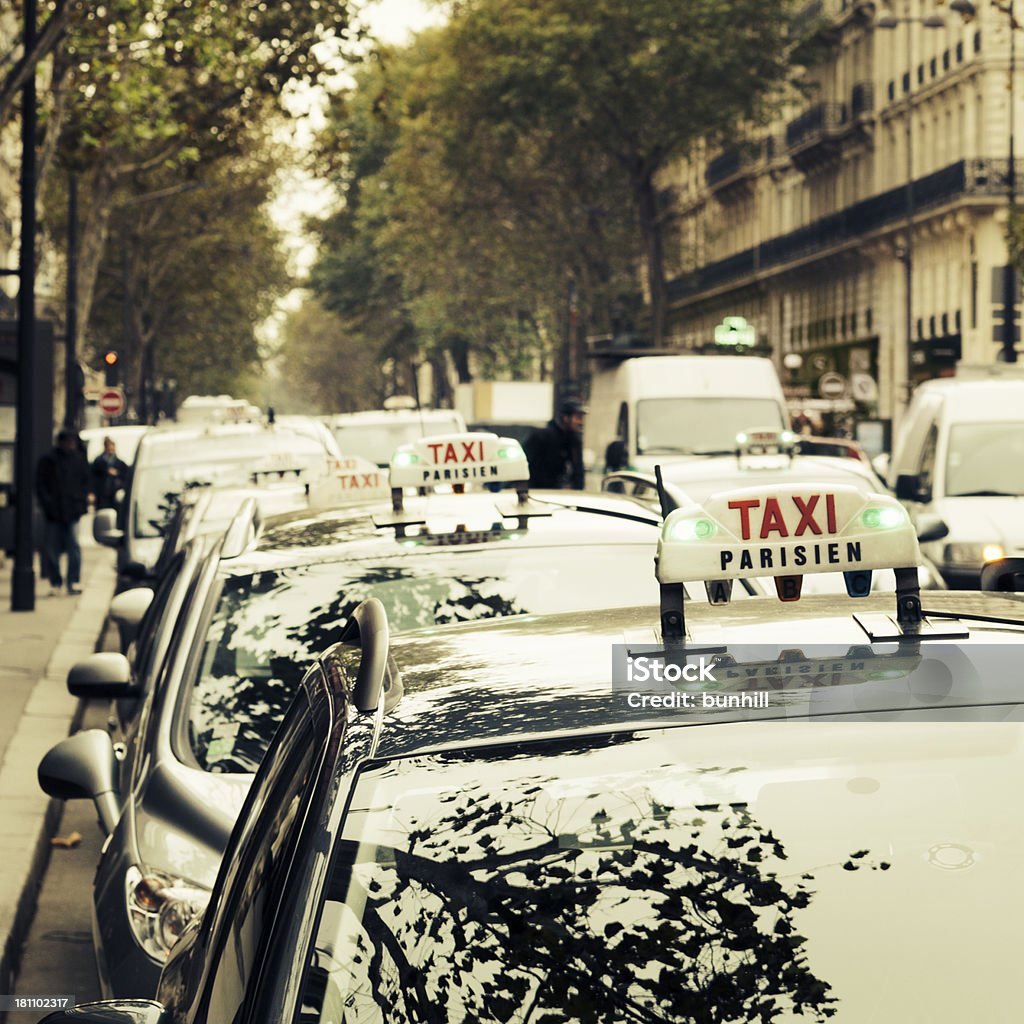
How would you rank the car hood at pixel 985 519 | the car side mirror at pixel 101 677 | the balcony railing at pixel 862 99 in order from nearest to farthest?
the car side mirror at pixel 101 677 → the car hood at pixel 985 519 → the balcony railing at pixel 862 99

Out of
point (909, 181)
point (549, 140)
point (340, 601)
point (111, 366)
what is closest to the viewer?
point (340, 601)

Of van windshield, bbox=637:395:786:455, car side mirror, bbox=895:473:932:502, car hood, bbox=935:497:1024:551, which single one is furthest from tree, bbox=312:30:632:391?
car hood, bbox=935:497:1024:551

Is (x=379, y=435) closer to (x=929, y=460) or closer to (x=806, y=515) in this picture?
(x=929, y=460)

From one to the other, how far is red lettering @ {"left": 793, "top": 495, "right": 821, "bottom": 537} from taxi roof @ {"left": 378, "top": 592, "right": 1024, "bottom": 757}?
0.11 m

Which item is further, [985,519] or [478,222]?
[478,222]

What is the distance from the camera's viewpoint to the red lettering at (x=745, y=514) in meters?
2.97

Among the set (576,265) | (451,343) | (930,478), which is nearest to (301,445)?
(930,478)

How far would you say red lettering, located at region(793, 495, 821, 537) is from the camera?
9.91 ft

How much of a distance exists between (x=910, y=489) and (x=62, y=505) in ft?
32.7

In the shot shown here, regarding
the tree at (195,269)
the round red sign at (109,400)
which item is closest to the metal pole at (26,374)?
the round red sign at (109,400)

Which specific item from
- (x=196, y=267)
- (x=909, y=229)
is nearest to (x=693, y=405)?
(x=909, y=229)

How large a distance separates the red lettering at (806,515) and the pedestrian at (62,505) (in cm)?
2017

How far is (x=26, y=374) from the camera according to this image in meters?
20.4

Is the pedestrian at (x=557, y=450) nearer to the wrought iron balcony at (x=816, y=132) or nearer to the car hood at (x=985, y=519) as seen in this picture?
the car hood at (x=985, y=519)
